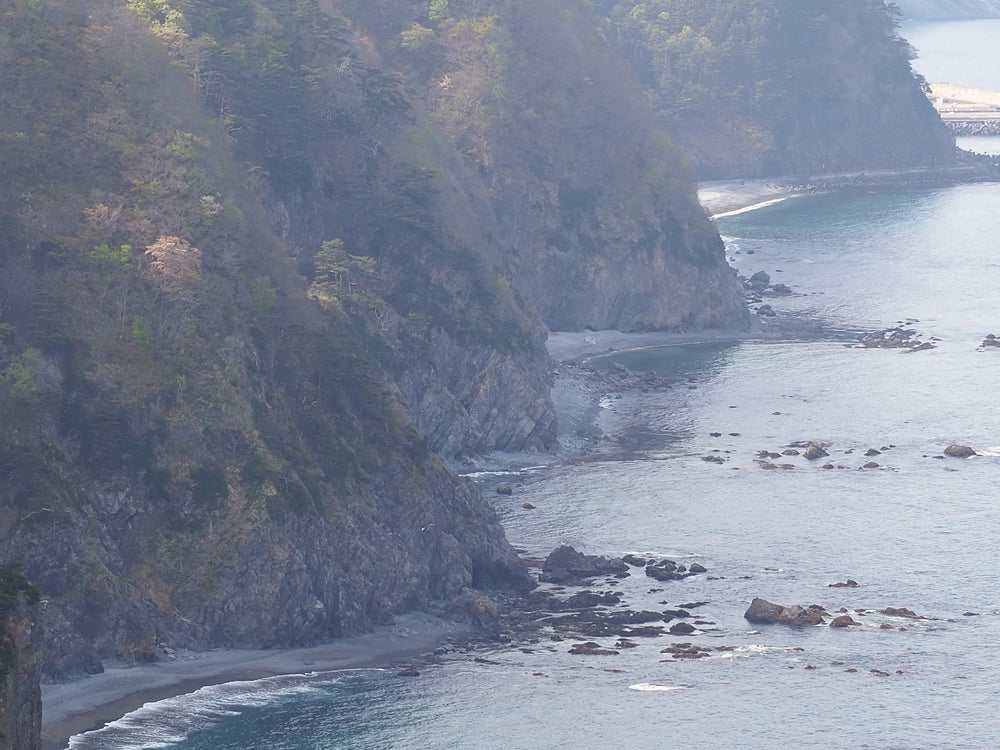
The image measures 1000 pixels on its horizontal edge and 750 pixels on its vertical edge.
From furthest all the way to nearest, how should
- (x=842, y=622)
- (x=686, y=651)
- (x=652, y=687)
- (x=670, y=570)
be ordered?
(x=670, y=570) < (x=842, y=622) < (x=686, y=651) < (x=652, y=687)

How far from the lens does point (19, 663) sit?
240ft

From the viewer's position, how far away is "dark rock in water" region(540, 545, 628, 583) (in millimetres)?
113625

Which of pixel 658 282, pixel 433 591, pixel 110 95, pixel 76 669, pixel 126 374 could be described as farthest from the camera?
pixel 658 282

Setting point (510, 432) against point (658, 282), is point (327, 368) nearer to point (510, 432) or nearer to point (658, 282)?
point (510, 432)

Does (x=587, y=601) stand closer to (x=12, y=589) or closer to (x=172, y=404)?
(x=172, y=404)

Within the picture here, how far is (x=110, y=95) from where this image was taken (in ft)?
387

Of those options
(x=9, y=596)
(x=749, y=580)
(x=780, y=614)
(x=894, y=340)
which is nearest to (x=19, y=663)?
(x=9, y=596)

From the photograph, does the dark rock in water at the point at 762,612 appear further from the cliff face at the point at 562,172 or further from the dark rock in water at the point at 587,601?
the cliff face at the point at 562,172

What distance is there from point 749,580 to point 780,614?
7.29 m

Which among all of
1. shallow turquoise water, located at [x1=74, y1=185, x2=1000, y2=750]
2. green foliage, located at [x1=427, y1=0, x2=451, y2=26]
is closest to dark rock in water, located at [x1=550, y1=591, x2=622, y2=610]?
shallow turquoise water, located at [x1=74, y1=185, x2=1000, y2=750]

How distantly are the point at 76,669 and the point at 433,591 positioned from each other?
26.6 m

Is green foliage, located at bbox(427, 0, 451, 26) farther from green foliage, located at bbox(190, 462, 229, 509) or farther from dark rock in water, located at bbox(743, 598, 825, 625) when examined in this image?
dark rock in water, located at bbox(743, 598, 825, 625)

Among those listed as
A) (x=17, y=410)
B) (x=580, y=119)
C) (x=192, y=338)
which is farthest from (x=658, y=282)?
(x=17, y=410)

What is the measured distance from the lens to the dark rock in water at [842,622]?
341ft
